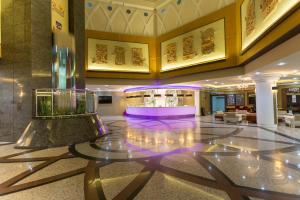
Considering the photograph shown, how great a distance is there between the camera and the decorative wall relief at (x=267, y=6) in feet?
19.0

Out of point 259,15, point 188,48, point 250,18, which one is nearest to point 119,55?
point 188,48

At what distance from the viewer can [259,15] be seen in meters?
7.09

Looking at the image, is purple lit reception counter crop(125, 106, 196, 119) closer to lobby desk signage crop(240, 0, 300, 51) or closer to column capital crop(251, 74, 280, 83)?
column capital crop(251, 74, 280, 83)

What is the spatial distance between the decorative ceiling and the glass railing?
8.74 meters

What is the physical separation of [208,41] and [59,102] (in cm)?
935

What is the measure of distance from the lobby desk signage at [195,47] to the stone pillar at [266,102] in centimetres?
250

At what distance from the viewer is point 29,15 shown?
6754 mm

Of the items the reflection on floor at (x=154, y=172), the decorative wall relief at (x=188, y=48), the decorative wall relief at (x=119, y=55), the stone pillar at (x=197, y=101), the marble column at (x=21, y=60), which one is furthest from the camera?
the stone pillar at (x=197, y=101)

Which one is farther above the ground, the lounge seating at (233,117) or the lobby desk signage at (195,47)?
the lobby desk signage at (195,47)

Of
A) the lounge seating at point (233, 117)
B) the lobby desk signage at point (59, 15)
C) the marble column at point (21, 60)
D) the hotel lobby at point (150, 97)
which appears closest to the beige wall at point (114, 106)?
the hotel lobby at point (150, 97)

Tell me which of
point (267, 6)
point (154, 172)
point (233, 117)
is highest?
point (267, 6)

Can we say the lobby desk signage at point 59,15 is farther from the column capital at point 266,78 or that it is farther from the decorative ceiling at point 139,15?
the column capital at point 266,78

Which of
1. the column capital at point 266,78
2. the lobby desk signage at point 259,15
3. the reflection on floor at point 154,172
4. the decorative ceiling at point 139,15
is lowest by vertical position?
the reflection on floor at point 154,172

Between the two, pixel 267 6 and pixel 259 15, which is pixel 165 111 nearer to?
pixel 259 15
